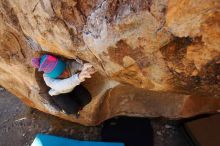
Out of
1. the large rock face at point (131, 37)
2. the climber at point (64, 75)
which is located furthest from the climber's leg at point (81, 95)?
the large rock face at point (131, 37)

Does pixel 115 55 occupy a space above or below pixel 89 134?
above

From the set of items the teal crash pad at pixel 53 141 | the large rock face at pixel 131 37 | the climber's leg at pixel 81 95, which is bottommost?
the teal crash pad at pixel 53 141

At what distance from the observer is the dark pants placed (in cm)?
207

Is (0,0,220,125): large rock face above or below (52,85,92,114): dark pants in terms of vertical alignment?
above

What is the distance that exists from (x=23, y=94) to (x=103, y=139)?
0.57m

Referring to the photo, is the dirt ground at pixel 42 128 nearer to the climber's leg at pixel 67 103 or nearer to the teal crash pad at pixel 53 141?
the teal crash pad at pixel 53 141

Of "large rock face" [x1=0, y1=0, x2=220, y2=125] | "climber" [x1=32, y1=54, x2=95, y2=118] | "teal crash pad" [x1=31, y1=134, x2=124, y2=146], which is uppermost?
"large rock face" [x1=0, y1=0, x2=220, y2=125]

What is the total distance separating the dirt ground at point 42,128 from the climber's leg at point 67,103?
313 mm

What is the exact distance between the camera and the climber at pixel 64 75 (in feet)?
5.82

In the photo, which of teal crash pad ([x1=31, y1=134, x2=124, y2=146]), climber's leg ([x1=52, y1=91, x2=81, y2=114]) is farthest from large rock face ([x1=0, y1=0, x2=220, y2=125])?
teal crash pad ([x1=31, y1=134, x2=124, y2=146])

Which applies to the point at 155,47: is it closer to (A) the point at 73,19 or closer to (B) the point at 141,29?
(B) the point at 141,29

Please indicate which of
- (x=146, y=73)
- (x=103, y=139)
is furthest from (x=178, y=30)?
(x=103, y=139)

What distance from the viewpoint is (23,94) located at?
234 centimetres

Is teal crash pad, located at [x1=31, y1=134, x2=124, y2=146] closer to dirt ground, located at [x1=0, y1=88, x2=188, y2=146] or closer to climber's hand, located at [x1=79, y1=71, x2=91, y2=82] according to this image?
dirt ground, located at [x1=0, y1=88, x2=188, y2=146]
